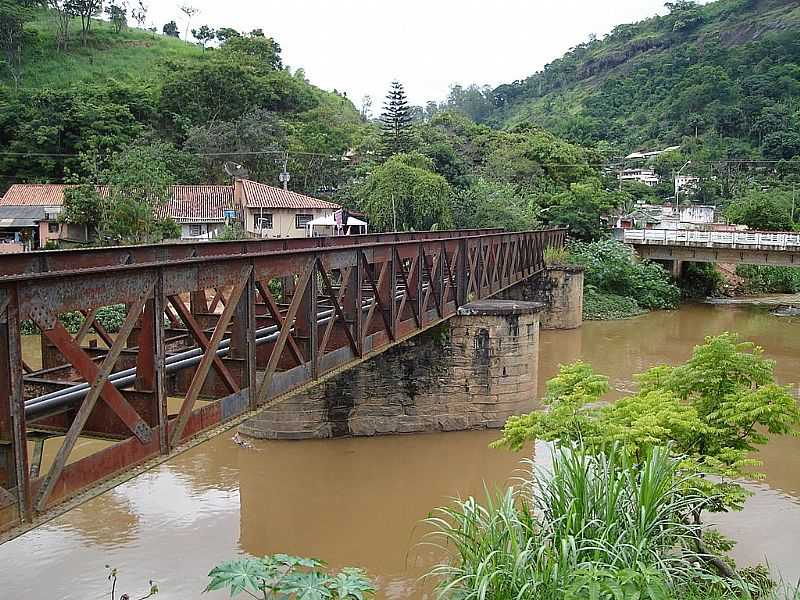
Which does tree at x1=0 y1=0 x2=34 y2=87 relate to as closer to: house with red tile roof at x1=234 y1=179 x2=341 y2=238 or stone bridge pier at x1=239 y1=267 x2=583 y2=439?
house with red tile roof at x1=234 y1=179 x2=341 y2=238

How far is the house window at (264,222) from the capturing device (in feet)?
135

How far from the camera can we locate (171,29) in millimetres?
116375

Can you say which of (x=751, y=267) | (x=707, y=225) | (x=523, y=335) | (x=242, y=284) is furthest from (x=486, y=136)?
(x=242, y=284)

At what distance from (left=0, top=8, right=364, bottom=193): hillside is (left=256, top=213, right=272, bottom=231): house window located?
28.7 ft

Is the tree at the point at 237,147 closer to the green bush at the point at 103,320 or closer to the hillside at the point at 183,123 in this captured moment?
the hillside at the point at 183,123

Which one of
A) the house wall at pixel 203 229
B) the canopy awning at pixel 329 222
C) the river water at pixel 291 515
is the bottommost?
the river water at pixel 291 515

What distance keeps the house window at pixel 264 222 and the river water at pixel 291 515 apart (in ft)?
83.8

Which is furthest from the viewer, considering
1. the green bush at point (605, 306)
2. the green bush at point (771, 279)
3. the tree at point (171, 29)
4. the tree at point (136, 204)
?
the tree at point (171, 29)

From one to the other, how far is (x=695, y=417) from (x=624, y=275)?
1123 inches

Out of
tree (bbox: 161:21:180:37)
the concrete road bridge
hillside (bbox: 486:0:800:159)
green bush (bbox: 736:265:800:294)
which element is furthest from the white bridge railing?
tree (bbox: 161:21:180:37)

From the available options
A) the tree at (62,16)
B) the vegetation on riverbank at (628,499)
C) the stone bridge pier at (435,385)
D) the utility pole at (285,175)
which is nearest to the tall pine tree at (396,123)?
the utility pole at (285,175)

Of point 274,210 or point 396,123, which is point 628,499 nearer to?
point 274,210

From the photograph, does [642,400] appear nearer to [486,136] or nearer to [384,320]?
[384,320]

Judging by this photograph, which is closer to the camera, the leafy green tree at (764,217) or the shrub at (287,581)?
the shrub at (287,581)
